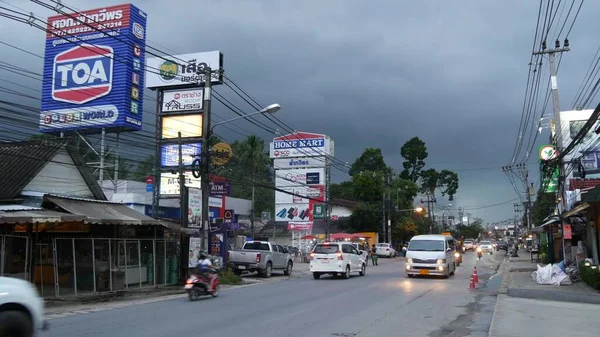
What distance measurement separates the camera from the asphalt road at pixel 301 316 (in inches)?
426

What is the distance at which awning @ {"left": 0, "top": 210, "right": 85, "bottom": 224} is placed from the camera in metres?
15.3

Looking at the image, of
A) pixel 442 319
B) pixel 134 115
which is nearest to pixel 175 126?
pixel 134 115

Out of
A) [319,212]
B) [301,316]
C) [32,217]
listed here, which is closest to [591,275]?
[301,316]

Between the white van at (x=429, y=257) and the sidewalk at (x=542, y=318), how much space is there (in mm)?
8440

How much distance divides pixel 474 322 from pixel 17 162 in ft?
59.4

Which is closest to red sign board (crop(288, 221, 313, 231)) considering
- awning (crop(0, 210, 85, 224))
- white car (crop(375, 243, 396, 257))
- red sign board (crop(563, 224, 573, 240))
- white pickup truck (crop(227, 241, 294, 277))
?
white car (crop(375, 243, 396, 257))

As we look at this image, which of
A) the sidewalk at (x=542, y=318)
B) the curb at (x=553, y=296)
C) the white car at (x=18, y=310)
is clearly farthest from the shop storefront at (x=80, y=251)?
the curb at (x=553, y=296)

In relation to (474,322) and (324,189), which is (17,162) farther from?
(324,189)

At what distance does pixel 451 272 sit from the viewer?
28.4 meters

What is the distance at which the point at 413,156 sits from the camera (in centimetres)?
8550

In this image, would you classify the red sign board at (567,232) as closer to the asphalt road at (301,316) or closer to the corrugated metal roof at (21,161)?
the asphalt road at (301,316)

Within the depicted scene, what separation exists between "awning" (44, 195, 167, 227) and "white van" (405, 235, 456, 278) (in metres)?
12.3

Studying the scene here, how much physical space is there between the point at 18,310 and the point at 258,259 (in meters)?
20.9

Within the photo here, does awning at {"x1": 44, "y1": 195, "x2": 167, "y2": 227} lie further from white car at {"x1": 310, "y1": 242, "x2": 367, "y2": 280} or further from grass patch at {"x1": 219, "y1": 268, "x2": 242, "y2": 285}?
white car at {"x1": 310, "y1": 242, "x2": 367, "y2": 280}
